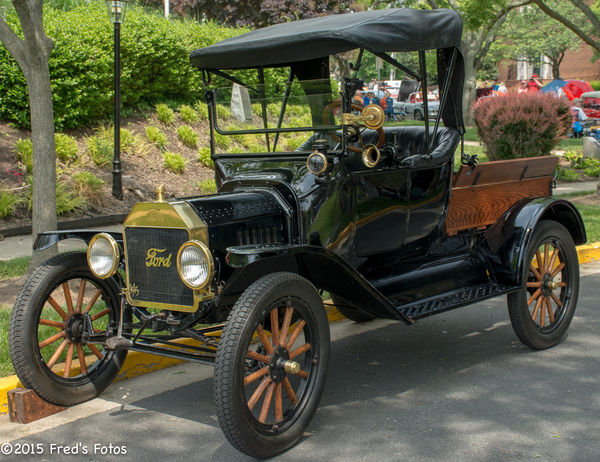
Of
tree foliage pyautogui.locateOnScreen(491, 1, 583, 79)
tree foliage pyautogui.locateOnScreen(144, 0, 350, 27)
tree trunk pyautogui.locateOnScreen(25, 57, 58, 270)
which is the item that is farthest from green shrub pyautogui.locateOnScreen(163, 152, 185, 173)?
tree foliage pyautogui.locateOnScreen(491, 1, 583, 79)

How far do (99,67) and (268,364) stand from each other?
30.6 ft

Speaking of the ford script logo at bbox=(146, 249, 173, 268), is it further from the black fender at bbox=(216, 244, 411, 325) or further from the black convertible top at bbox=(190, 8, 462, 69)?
the black convertible top at bbox=(190, 8, 462, 69)

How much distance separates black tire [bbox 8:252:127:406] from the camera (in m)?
4.02

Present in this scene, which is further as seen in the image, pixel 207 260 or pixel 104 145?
pixel 104 145

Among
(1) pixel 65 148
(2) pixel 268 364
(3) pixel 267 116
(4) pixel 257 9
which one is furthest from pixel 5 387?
(4) pixel 257 9

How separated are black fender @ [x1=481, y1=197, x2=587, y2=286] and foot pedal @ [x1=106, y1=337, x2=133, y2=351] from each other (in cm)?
256

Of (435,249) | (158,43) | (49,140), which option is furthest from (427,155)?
(158,43)

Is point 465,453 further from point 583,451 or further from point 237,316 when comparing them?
point 237,316

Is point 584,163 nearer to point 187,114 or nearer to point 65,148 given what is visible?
point 187,114

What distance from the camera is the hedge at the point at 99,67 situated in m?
11.2

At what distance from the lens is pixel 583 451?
3.62 meters

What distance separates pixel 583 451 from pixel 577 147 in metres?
17.8

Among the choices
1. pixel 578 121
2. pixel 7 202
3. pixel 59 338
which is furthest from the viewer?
pixel 578 121

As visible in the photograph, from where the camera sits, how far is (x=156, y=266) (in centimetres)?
401
